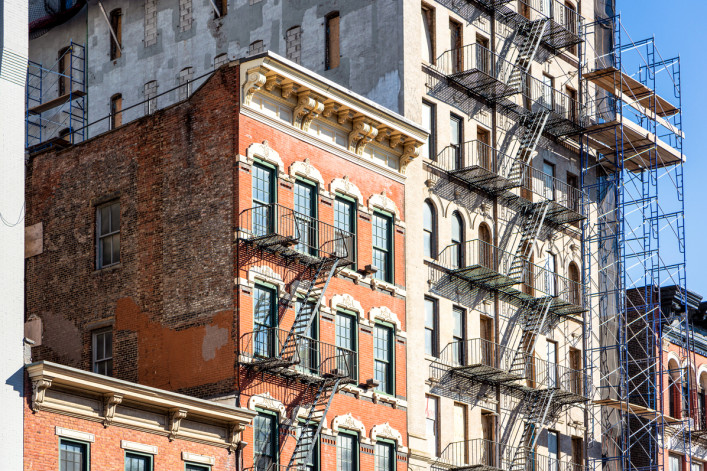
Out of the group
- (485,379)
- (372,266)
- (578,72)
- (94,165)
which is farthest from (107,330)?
(578,72)

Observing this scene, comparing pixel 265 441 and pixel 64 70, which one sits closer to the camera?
pixel 265 441

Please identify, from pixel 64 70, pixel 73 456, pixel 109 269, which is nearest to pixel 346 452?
pixel 109 269

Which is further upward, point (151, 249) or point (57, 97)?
point (57, 97)

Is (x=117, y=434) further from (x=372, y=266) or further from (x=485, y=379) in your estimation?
(x=485, y=379)

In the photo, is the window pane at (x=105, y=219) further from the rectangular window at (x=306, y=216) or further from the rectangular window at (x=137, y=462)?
the rectangular window at (x=137, y=462)

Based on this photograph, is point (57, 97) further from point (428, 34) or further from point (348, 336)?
point (348, 336)

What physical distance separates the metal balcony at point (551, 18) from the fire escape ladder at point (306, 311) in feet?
57.9

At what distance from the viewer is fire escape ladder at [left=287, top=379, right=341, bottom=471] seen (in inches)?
1662

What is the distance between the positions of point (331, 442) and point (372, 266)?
6.08 m

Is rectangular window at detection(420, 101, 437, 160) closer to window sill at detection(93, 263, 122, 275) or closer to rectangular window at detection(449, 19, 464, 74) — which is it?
rectangular window at detection(449, 19, 464, 74)

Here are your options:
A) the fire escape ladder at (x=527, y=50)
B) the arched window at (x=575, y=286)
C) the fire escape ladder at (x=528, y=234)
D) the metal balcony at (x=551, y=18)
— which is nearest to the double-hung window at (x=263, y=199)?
the fire escape ladder at (x=528, y=234)

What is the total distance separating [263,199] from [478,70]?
12.7 metres

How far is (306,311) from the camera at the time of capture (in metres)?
44.0

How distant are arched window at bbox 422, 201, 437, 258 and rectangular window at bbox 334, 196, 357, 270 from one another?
16.1 ft
